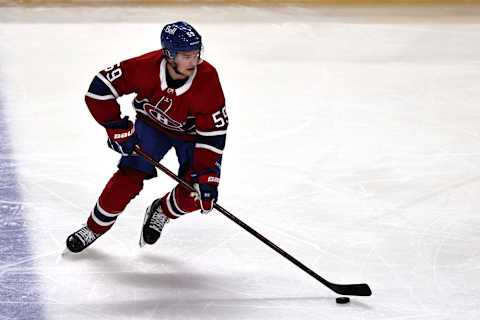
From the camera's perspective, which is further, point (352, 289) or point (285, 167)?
point (285, 167)

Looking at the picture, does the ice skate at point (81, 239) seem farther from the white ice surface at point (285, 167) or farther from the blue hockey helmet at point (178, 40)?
the blue hockey helmet at point (178, 40)

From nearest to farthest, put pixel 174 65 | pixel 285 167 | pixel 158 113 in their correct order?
pixel 174 65, pixel 158 113, pixel 285 167

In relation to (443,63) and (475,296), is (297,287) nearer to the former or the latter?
(475,296)

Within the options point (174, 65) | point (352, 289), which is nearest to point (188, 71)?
point (174, 65)

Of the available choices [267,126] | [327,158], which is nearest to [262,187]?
[327,158]

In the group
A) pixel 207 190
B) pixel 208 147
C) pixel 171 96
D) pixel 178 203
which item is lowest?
pixel 178 203

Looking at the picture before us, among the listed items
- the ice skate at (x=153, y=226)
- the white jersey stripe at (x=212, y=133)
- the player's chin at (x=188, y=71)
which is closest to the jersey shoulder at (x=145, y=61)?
the player's chin at (x=188, y=71)

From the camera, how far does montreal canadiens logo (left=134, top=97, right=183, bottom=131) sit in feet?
10.5

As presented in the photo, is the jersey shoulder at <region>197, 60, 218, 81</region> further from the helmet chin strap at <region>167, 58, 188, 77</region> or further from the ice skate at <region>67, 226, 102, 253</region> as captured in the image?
the ice skate at <region>67, 226, 102, 253</region>

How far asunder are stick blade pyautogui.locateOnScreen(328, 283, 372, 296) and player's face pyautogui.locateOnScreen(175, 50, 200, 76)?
848mm

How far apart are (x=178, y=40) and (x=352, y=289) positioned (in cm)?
99

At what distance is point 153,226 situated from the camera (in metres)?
3.44

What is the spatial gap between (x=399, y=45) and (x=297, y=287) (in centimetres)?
334

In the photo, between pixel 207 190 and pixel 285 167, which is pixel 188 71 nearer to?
pixel 207 190
